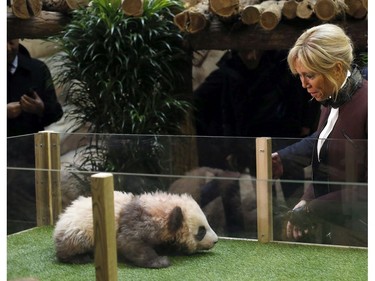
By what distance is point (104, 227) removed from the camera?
2373 mm

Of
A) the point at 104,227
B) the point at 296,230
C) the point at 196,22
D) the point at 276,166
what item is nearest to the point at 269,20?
the point at 196,22

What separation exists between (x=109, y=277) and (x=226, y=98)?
7.23 feet

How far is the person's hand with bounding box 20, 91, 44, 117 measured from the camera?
4336mm

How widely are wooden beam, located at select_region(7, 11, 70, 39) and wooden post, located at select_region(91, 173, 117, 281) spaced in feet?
7.94

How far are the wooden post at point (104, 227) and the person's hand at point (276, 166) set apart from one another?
101 centimetres

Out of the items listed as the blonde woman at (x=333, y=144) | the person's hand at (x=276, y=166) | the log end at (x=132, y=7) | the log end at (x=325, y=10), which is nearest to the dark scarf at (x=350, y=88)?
the blonde woman at (x=333, y=144)

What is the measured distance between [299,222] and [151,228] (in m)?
0.48

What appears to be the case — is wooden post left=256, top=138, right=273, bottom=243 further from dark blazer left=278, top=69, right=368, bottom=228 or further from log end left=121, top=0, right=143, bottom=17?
log end left=121, top=0, right=143, bottom=17

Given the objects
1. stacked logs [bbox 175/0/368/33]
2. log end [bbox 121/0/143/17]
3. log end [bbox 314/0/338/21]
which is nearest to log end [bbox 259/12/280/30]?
stacked logs [bbox 175/0/368/33]

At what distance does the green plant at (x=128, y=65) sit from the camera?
4535 mm

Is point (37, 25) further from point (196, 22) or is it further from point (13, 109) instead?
point (196, 22)

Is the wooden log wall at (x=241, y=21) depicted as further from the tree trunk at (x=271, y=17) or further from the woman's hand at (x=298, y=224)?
the woman's hand at (x=298, y=224)

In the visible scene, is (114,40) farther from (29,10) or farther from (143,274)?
(143,274)
